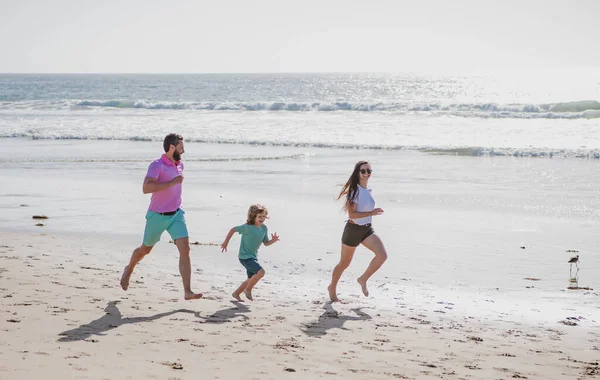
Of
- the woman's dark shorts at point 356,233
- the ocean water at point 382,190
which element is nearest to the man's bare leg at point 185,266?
the woman's dark shorts at point 356,233

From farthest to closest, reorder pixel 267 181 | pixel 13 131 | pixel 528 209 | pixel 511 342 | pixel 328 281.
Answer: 1. pixel 13 131
2. pixel 267 181
3. pixel 528 209
4. pixel 328 281
5. pixel 511 342

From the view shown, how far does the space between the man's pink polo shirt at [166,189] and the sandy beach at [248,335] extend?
0.89m

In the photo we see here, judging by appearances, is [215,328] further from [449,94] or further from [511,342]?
[449,94]

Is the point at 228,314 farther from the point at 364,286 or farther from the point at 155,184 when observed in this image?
the point at 364,286

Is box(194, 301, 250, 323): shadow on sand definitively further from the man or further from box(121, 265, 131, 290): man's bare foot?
box(121, 265, 131, 290): man's bare foot

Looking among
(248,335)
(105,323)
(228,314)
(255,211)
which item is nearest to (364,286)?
(255,211)

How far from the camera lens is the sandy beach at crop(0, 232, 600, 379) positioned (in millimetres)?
4965

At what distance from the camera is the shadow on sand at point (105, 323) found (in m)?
5.52

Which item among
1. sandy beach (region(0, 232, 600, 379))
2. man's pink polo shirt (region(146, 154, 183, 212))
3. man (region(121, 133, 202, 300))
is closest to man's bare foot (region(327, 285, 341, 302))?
sandy beach (region(0, 232, 600, 379))

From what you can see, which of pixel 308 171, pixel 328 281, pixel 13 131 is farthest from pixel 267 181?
pixel 13 131

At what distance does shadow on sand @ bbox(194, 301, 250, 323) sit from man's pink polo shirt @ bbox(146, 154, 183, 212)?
3.41ft

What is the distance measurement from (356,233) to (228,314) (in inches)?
61.9

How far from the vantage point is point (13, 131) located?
31.7 m

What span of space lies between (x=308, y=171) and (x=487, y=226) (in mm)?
7803
